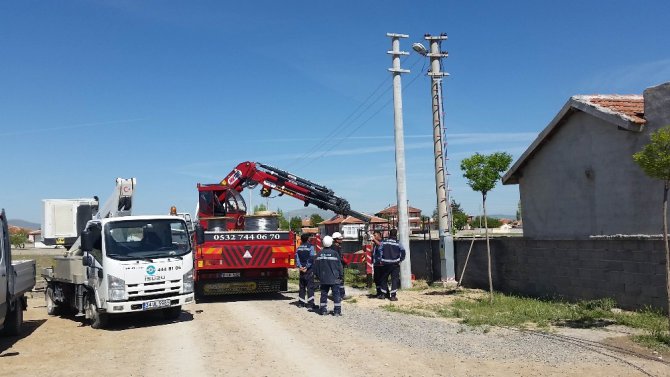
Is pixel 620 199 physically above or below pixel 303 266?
above

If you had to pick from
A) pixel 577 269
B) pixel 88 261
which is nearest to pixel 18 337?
pixel 88 261

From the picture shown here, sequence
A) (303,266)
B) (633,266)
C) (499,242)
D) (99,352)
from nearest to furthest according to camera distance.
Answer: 1. (99,352)
2. (633,266)
3. (303,266)
4. (499,242)

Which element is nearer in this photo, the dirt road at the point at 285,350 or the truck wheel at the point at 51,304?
the dirt road at the point at 285,350

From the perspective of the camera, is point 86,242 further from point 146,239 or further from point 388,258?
point 388,258

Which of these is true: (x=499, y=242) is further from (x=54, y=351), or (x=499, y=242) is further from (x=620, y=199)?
(x=54, y=351)

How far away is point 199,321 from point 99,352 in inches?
119

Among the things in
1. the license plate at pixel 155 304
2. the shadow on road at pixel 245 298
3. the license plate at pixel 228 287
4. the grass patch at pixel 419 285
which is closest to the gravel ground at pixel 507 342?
the license plate at pixel 155 304

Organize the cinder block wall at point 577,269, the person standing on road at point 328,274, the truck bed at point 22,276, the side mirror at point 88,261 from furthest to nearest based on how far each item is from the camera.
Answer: the person standing on road at point 328,274 → the side mirror at point 88,261 → the truck bed at point 22,276 → the cinder block wall at point 577,269

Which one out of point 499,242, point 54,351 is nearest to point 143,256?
point 54,351

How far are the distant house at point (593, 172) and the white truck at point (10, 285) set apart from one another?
11508 millimetres

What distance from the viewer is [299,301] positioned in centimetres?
1491

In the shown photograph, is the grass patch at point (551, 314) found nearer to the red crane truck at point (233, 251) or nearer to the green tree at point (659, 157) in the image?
the green tree at point (659, 157)

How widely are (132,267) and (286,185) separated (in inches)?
347

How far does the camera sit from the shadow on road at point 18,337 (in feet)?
33.6
